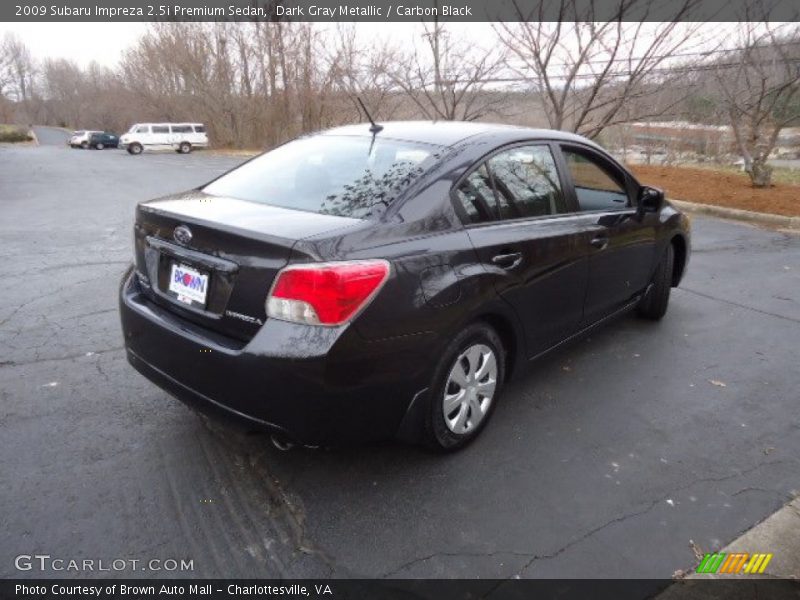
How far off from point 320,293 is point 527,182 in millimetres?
1633

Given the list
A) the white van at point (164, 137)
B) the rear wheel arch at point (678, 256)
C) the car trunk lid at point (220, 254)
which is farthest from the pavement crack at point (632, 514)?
the white van at point (164, 137)

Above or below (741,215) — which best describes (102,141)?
above

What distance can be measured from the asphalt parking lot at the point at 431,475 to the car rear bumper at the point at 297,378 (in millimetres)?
383

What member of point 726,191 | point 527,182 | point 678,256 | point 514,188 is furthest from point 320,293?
point 726,191

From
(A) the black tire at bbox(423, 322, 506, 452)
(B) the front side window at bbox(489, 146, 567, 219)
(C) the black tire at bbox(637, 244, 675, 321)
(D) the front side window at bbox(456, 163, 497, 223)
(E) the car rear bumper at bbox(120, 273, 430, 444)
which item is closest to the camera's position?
(E) the car rear bumper at bbox(120, 273, 430, 444)

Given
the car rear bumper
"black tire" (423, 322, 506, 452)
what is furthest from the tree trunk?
the car rear bumper

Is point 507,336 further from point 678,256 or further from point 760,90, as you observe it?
point 760,90

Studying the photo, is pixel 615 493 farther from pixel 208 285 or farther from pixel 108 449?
pixel 108 449

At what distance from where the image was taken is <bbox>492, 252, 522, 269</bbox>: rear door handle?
2.84 meters

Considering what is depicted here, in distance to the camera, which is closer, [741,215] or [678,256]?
[678,256]

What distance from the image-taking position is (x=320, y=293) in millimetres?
2195

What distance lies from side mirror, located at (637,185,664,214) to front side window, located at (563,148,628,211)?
11 centimetres

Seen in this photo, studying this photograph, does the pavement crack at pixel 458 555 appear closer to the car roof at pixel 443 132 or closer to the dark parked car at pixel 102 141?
the car roof at pixel 443 132

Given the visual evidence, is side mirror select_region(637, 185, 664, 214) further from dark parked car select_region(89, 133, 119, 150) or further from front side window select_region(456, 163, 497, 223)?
dark parked car select_region(89, 133, 119, 150)
